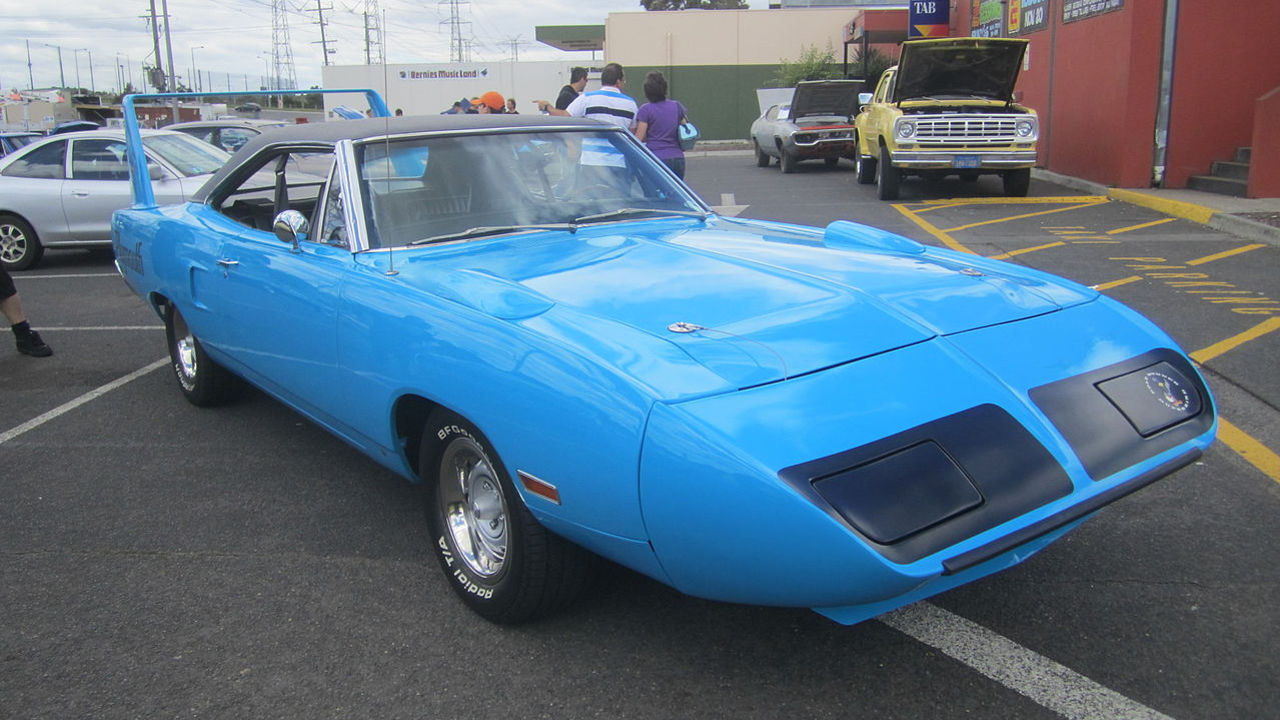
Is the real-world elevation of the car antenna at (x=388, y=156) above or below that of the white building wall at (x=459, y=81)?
below

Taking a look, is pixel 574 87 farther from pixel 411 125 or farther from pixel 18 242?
pixel 411 125

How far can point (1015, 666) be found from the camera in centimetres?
273

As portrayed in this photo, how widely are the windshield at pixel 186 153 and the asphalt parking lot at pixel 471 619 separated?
20.8 feet

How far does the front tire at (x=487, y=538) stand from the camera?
2814mm

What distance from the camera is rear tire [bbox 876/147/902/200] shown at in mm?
13781

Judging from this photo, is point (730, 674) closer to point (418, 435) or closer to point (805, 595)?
point (805, 595)

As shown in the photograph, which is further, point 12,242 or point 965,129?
point 965,129

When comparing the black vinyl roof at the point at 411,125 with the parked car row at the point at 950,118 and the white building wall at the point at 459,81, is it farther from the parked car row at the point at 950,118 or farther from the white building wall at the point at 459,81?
the white building wall at the point at 459,81

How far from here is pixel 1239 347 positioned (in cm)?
580

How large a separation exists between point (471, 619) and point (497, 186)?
1.69 metres

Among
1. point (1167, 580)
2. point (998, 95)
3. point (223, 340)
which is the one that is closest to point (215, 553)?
point (223, 340)

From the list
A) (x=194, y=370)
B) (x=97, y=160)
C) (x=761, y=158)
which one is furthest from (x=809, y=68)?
(x=194, y=370)

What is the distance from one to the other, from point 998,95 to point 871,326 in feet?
42.0


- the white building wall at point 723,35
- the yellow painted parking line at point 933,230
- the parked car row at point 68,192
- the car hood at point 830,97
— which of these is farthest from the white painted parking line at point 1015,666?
the white building wall at point 723,35
